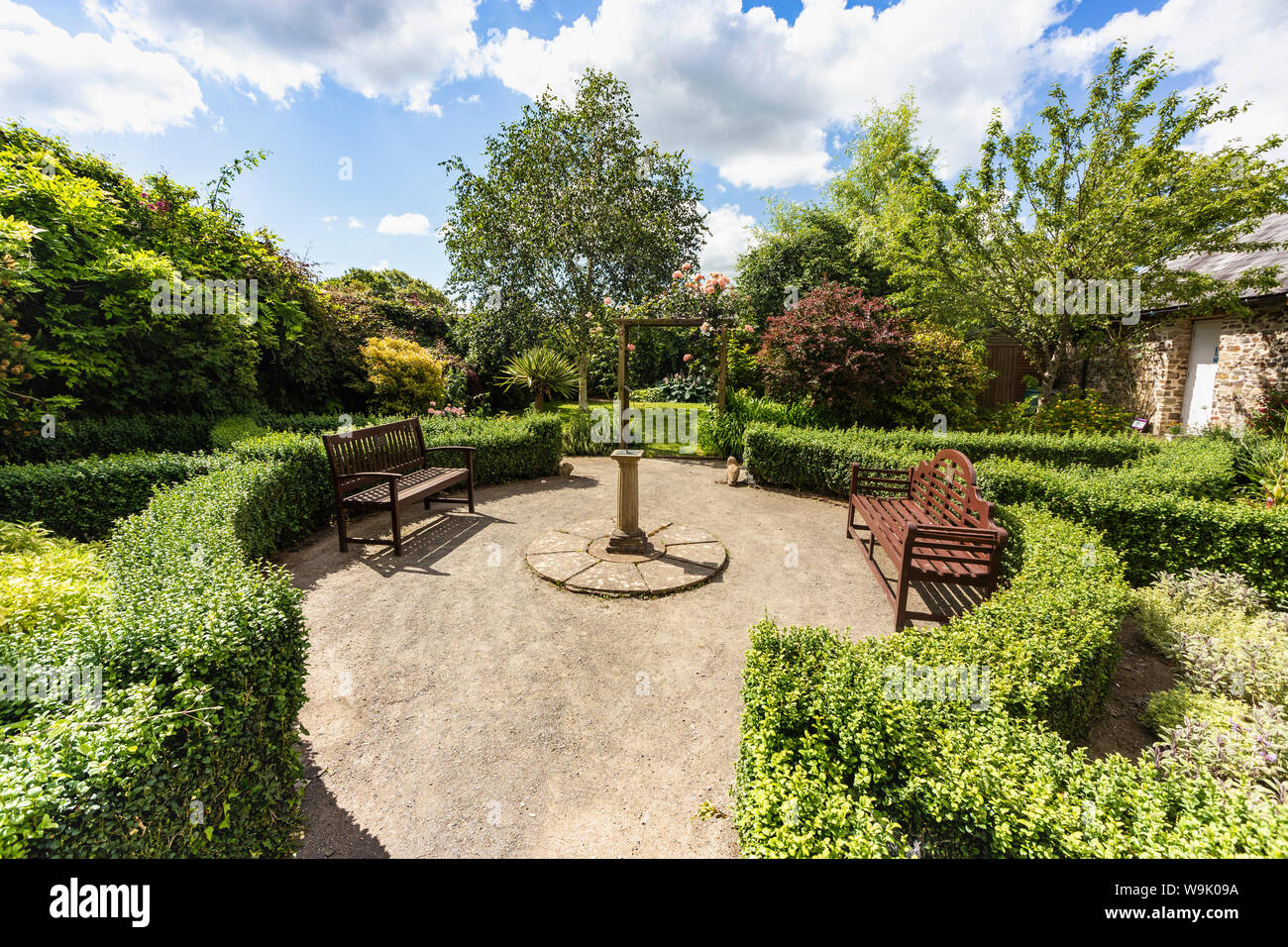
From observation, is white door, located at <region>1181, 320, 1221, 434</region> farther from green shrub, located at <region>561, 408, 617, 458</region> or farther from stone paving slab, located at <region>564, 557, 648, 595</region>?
stone paving slab, located at <region>564, 557, 648, 595</region>

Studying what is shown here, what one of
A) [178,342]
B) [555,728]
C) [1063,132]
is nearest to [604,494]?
[555,728]

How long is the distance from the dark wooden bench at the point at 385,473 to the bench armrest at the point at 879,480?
18.1 feet

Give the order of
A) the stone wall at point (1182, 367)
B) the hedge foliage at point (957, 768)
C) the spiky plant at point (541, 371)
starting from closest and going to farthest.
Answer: the hedge foliage at point (957, 768) < the stone wall at point (1182, 367) < the spiky plant at point (541, 371)

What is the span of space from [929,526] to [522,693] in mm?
3893

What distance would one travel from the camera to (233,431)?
7938mm

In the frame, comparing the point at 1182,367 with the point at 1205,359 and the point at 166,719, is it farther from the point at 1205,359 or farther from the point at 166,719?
the point at 166,719

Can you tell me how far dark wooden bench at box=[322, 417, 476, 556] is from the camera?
5.85m

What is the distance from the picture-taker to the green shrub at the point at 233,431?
24.9ft

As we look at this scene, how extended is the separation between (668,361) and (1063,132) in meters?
12.7

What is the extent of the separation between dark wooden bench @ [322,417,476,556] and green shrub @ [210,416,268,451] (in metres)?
2.27

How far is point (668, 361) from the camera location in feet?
65.2

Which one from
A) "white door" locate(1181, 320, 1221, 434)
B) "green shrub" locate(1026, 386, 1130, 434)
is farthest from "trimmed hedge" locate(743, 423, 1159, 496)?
"white door" locate(1181, 320, 1221, 434)

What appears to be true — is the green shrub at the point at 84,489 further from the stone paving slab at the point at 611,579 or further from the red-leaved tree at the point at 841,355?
the red-leaved tree at the point at 841,355

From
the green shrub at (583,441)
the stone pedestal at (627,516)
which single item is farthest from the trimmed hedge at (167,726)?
the green shrub at (583,441)
